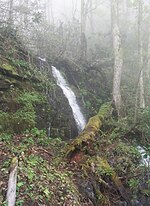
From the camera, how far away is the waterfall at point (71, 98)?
481 inches

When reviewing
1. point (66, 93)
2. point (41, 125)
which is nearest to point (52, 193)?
point (41, 125)

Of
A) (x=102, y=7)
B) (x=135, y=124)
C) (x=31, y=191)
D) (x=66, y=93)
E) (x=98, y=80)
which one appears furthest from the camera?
(x=102, y=7)

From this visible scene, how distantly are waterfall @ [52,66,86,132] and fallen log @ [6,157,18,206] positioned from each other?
583 centimetres

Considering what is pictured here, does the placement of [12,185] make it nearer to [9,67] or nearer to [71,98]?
[9,67]

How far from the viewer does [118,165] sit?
8.72 m

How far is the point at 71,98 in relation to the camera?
43.8 ft

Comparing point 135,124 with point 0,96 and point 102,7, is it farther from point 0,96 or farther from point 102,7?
point 102,7

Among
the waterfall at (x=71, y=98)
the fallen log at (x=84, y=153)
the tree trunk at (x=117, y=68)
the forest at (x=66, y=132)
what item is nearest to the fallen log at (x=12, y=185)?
the forest at (x=66, y=132)

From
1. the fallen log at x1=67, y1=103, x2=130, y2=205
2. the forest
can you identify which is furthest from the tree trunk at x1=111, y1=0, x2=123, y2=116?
the fallen log at x1=67, y1=103, x2=130, y2=205

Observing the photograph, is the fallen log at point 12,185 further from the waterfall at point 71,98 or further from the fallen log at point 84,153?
the waterfall at point 71,98

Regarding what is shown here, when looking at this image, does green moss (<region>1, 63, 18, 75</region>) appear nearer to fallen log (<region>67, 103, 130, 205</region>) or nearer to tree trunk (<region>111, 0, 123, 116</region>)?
fallen log (<region>67, 103, 130, 205</region>)

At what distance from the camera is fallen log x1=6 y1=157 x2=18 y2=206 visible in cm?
521

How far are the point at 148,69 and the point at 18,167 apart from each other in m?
15.3

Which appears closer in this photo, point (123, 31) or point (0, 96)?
point (0, 96)
